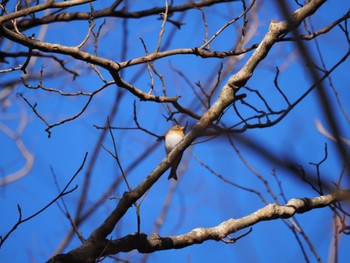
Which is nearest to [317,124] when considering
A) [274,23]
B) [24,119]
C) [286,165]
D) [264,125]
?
[264,125]

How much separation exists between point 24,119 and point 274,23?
5401mm

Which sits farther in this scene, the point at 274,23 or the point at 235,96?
the point at 274,23

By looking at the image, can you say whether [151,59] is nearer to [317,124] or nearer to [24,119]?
[317,124]

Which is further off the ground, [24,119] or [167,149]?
[24,119]

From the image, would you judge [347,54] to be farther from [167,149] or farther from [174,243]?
[167,149]

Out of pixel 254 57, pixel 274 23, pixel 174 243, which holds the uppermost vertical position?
pixel 274 23

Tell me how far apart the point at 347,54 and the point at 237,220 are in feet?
3.81

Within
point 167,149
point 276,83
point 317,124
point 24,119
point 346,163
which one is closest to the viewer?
point 346,163

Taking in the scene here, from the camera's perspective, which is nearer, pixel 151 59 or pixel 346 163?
pixel 346 163

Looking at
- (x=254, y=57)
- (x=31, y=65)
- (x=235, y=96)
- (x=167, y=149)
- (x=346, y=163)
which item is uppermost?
(x=31, y=65)

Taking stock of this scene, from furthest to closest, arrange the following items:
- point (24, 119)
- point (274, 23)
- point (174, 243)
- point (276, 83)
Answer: point (24, 119), point (276, 83), point (274, 23), point (174, 243)

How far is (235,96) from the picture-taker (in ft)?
7.59

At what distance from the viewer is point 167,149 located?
15.8 ft

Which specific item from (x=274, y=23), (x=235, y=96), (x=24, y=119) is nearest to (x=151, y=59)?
(x=235, y=96)
